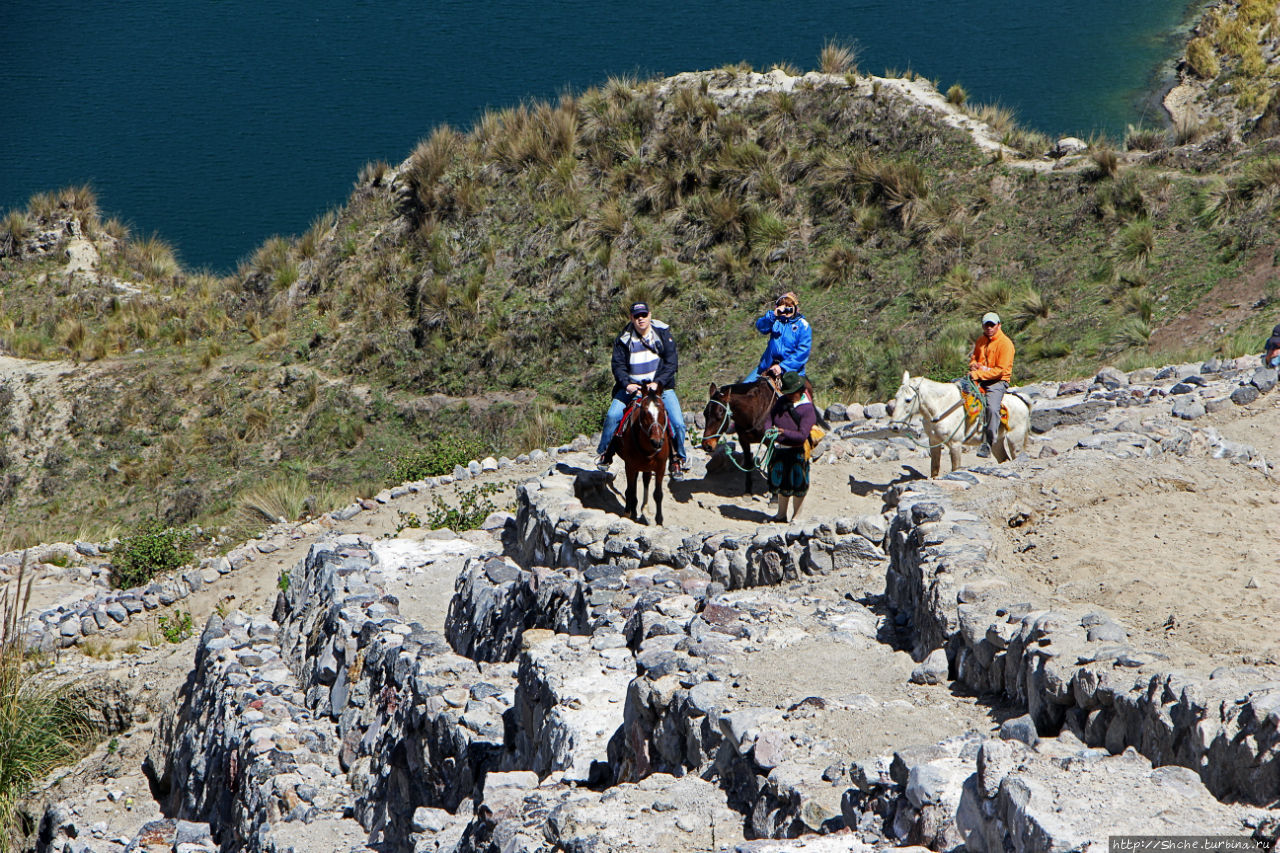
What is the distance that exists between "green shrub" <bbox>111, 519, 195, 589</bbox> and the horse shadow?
905cm

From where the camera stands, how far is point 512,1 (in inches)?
1738

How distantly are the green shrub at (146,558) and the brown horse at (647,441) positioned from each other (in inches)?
295

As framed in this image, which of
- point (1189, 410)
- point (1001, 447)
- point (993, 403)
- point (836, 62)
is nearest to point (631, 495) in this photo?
point (993, 403)

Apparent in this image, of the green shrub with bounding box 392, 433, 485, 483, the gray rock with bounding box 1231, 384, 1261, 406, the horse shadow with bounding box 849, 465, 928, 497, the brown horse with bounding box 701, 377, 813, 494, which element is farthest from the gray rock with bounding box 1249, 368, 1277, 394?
the green shrub with bounding box 392, 433, 485, 483

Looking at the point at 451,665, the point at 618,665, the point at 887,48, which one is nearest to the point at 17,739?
the point at 451,665

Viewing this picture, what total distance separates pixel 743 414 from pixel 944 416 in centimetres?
215

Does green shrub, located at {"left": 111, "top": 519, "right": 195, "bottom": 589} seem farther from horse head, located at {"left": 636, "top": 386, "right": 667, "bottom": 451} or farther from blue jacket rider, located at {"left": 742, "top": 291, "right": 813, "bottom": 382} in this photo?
blue jacket rider, located at {"left": 742, "top": 291, "right": 813, "bottom": 382}

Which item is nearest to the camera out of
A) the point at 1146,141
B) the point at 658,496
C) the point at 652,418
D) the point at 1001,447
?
the point at 652,418

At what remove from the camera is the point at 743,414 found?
509 inches

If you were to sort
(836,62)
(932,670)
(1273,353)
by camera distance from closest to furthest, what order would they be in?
1. (932,670)
2. (1273,353)
3. (836,62)

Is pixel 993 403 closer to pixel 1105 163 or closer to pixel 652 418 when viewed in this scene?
pixel 652 418

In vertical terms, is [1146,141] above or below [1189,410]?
above

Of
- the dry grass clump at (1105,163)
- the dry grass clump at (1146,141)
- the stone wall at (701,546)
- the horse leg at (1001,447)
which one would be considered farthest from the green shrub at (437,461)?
the dry grass clump at (1146,141)

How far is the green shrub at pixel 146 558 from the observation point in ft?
51.8
